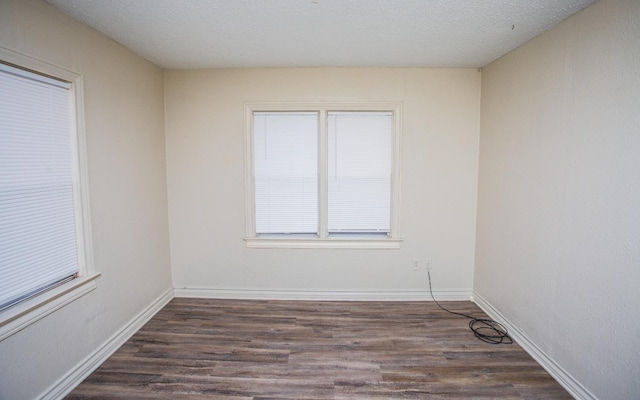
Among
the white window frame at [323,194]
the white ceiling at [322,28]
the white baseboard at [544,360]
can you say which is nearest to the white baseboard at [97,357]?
the white window frame at [323,194]

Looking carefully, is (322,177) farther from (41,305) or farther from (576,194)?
(41,305)

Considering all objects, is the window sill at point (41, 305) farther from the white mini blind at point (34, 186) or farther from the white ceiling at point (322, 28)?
the white ceiling at point (322, 28)

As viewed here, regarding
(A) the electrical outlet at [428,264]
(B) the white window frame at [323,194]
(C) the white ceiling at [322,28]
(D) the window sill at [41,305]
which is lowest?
(A) the electrical outlet at [428,264]

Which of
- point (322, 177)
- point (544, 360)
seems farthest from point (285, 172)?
point (544, 360)

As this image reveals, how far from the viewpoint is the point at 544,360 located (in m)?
2.13

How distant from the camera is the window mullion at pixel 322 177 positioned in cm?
307

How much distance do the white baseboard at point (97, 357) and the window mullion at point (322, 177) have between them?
1.90 m

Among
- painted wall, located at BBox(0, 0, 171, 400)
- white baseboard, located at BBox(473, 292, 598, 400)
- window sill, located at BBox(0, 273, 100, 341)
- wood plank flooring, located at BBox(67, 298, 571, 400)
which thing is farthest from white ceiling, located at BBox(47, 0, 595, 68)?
wood plank flooring, located at BBox(67, 298, 571, 400)

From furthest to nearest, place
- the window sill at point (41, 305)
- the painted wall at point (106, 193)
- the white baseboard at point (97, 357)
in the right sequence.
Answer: the white baseboard at point (97, 357), the painted wall at point (106, 193), the window sill at point (41, 305)

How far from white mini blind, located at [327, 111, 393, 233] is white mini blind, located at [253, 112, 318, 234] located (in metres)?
0.21

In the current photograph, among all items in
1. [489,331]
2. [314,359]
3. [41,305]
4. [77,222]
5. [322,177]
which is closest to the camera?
[41,305]

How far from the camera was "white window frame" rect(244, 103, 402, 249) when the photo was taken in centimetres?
304

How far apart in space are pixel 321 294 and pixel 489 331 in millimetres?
1669

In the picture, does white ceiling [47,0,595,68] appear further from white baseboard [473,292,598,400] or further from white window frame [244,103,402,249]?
white baseboard [473,292,598,400]
